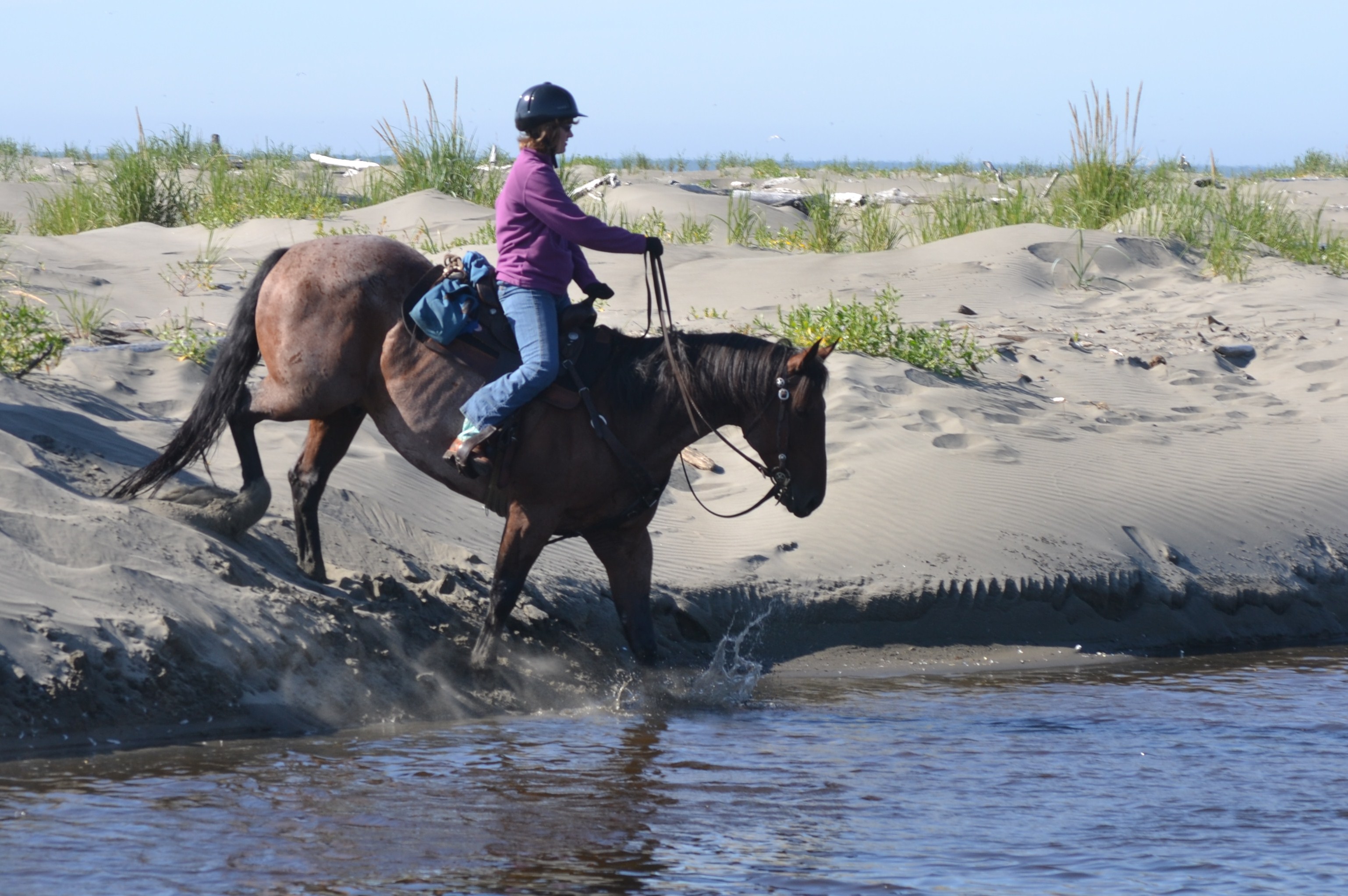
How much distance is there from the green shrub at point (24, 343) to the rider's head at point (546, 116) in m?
3.03

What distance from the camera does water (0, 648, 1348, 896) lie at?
3.62 metres

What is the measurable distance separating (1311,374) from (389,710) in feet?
25.9

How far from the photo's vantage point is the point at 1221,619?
23.4ft

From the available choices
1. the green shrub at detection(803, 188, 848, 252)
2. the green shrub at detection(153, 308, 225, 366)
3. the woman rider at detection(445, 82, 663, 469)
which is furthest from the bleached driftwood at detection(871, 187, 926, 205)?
the woman rider at detection(445, 82, 663, 469)

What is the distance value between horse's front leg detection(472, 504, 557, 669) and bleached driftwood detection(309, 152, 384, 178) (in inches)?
558

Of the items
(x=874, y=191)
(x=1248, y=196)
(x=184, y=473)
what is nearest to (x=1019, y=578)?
(x=184, y=473)

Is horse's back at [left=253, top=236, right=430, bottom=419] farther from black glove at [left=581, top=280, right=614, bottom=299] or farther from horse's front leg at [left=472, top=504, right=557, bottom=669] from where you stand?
horse's front leg at [left=472, top=504, right=557, bottom=669]

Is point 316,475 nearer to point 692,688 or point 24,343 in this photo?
point 692,688

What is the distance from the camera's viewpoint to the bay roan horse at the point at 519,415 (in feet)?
17.3

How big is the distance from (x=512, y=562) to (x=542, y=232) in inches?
51.6

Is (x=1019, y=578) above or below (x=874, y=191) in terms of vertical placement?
below

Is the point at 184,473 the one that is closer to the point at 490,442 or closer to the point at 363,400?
the point at 363,400

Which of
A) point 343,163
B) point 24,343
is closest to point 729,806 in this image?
point 24,343

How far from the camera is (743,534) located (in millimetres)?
7301
